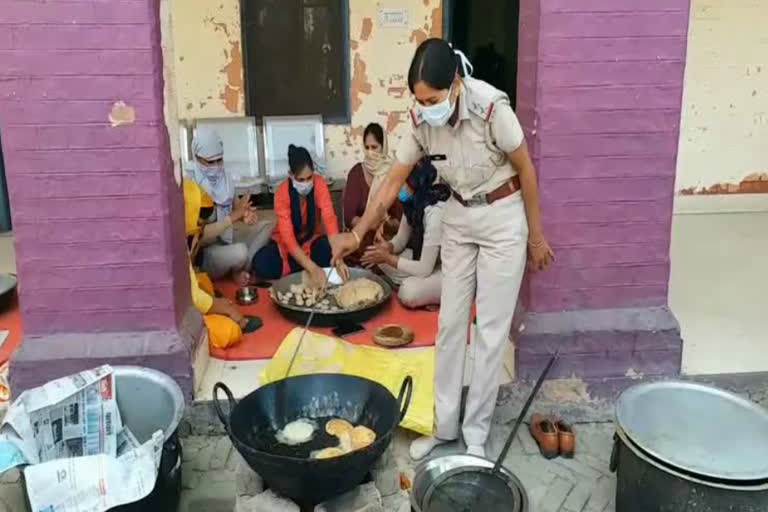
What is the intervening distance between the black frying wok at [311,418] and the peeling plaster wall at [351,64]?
13.2 ft

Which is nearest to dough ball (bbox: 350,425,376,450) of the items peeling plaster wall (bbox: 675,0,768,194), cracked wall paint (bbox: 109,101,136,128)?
cracked wall paint (bbox: 109,101,136,128)

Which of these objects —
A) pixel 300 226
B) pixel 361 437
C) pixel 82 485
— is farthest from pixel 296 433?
pixel 300 226

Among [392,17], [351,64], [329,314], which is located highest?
[392,17]

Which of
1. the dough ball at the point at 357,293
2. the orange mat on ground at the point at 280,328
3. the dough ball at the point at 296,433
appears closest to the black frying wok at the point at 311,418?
the dough ball at the point at 296,433

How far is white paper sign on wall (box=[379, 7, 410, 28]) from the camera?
6715 millimetres

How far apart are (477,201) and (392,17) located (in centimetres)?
385

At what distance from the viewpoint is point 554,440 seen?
145 inches

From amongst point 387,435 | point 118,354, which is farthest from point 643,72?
point 118,354

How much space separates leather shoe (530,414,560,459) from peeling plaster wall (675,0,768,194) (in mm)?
3729

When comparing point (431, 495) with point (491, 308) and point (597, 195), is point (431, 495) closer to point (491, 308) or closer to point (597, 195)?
point (491, 308)

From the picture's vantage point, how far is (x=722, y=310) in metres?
4.83

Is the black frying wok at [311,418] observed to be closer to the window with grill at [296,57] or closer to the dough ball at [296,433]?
the dough ball at [296,433]

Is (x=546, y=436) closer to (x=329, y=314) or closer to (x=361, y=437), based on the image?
(x=361, y=437)

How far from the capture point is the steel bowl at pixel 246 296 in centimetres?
511
